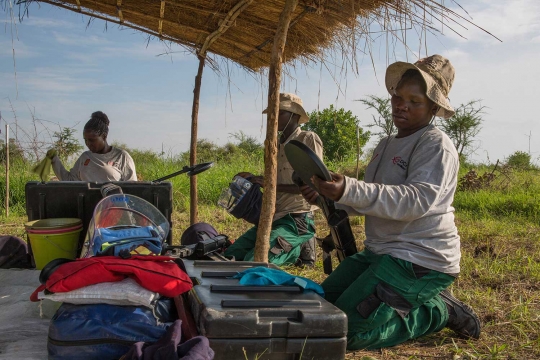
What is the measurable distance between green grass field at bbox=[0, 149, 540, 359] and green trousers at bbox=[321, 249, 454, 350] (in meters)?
0.11

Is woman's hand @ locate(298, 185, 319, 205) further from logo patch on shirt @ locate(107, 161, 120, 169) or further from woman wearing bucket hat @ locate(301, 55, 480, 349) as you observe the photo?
logo patch on shirt @ locate(107, 161, 120, 169)

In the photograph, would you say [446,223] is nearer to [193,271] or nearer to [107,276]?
[193,271]

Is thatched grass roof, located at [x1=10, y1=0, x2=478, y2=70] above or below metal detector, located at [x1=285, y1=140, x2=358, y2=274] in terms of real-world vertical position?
above

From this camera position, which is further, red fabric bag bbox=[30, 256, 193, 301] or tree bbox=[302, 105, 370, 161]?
tree bbox=[302, 105, 370, 161]

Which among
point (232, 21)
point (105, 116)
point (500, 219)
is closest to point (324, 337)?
point (232, 21)

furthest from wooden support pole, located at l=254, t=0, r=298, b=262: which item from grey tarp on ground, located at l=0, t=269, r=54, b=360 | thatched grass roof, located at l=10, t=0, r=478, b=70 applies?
grey tarp on ground, located at l=0, t=269, r=54, b=360

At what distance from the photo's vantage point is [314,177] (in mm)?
2604

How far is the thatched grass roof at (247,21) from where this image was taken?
386 cm

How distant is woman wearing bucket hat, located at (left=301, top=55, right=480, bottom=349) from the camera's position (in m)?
2.61

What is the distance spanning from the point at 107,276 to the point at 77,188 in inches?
74.9

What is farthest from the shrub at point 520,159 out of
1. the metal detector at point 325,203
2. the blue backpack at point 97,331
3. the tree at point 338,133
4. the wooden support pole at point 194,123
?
the blue backpack at point 97,331

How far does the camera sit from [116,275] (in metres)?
2.30

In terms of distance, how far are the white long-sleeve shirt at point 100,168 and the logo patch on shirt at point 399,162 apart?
3203 mm

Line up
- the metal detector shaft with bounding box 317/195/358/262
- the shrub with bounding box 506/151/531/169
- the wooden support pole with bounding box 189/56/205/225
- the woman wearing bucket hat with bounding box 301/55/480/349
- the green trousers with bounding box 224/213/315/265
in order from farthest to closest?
1. the shrub with bounding box 506/151/531/169
2. the wooden support pole with bounding box 189/56/205/225
3. the green trousers with bounding box 224/213/315/265
4. the metal detector shaft with bounding box 317/195/358/262
5. the woman wearing bucket hat with bounding box 301/55/480/349
